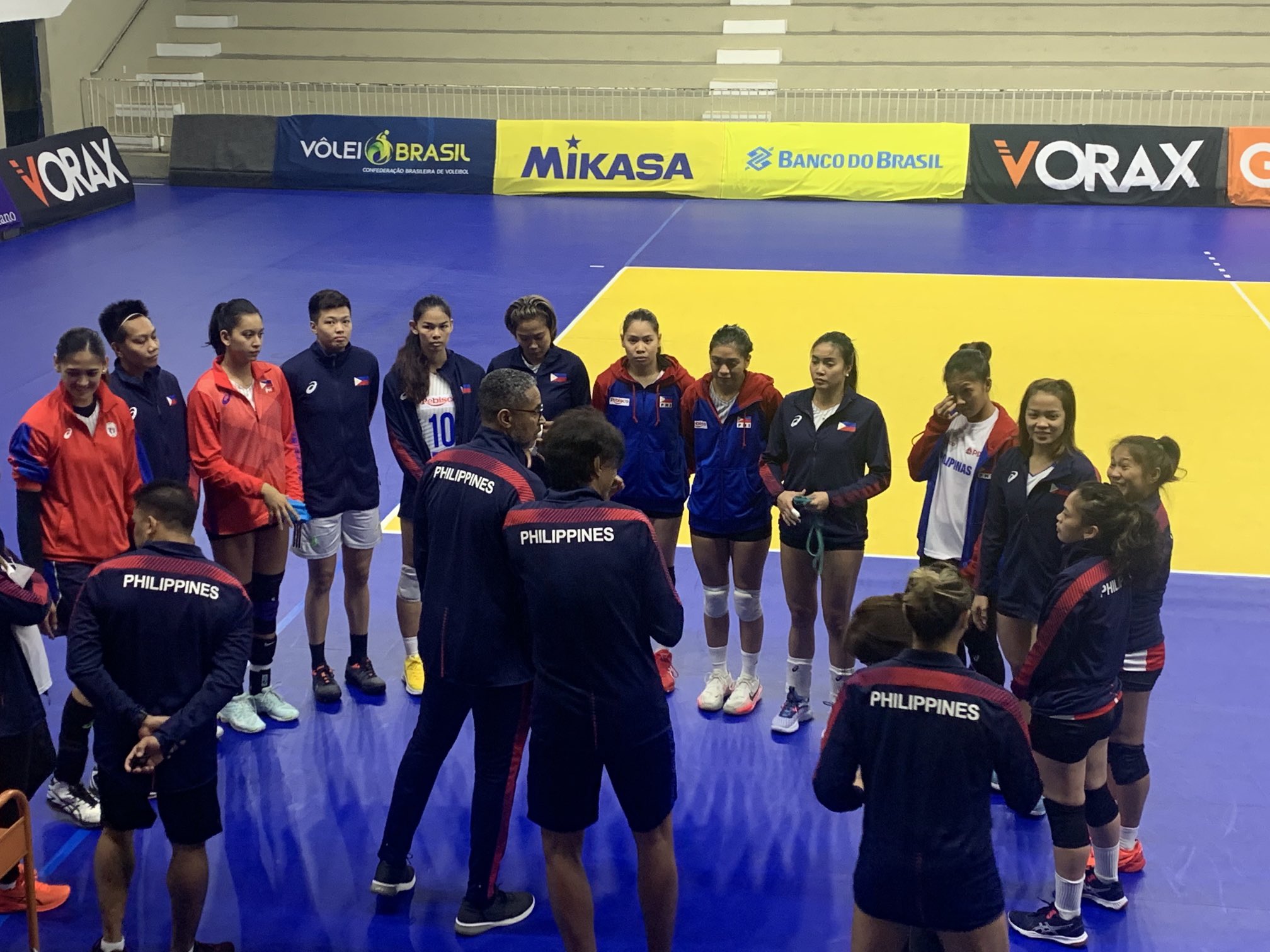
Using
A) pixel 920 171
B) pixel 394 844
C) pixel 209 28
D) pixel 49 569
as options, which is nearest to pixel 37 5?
pixel 209 28

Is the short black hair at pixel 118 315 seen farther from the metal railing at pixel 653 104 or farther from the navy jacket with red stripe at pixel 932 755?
the metal railing at pixel 653 104

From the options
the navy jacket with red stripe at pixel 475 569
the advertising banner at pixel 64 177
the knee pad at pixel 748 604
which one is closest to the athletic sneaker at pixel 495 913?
the navy jacket with red stripe at pixel 475 569

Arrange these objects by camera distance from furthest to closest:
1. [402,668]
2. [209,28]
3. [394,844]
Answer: [209,28], [402,668], [394,844]

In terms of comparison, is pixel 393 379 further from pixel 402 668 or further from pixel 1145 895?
pixel 1145 895

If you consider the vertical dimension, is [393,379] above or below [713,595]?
above

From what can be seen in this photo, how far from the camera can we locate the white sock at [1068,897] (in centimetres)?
517

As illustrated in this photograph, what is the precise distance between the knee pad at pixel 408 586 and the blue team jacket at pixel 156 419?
1286mm

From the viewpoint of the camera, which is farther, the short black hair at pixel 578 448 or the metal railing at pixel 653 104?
the metal railing at pixel 653 104

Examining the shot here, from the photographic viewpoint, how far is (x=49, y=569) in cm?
604

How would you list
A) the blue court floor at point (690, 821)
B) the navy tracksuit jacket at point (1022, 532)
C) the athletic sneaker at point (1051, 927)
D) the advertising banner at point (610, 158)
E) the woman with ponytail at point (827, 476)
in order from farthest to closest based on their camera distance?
the advertising banner at point (610, 158), the woman with ponytail at point (827, 476), the navy tracksuit jacket at point (1022, 532), the blue court floor at point (690, 821), the athletic sneaker at point (1051, 927)

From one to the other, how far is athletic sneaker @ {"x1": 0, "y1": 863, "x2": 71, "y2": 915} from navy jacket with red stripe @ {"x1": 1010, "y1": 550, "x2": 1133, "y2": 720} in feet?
13.2

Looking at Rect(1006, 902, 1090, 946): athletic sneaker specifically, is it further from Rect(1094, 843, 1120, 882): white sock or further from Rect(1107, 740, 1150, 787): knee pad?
Rect(1107, 740, 1150, 787): knee pad

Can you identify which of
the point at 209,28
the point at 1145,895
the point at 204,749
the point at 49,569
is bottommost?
the point at 1145,895

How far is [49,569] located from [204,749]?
1760 mm
